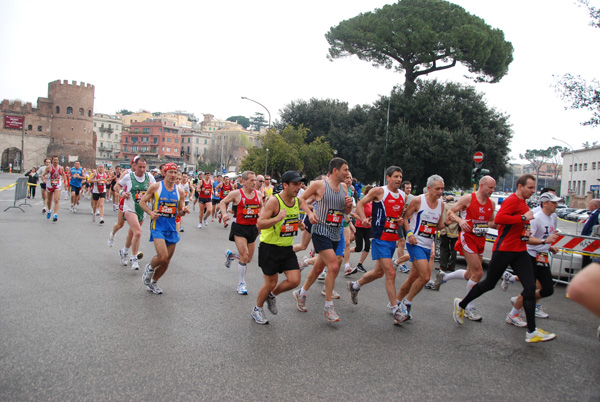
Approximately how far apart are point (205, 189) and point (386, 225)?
10868mm

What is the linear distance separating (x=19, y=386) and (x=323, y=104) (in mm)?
49267

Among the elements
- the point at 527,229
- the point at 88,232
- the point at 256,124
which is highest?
the point at 256,124

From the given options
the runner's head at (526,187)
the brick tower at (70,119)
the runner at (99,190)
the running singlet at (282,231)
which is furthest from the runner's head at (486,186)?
the brick tower at (70,119)

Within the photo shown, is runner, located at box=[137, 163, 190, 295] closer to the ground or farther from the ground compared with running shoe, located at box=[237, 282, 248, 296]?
farther from the ground

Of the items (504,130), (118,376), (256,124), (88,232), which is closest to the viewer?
(118,376)

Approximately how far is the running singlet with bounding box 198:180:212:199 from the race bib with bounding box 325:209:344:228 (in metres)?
10.6

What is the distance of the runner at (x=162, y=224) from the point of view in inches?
252

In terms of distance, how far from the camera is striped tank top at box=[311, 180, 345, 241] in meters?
5.79

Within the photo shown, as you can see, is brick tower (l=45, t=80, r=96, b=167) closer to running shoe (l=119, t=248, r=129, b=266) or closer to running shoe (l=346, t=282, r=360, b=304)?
running shoe (l=119, t=248, r=129, b=266)

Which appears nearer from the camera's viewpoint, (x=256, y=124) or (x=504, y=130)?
(x=504, y=130)

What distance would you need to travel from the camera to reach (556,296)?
8023 mm

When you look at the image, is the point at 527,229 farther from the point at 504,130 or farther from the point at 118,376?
the point at 504,130

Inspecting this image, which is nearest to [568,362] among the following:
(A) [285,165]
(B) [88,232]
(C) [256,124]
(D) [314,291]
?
(D) [314,291]

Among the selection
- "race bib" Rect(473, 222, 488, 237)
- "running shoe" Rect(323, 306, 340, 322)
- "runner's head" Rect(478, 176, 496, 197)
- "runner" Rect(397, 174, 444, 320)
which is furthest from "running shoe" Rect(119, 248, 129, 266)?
"runner's head" Rect(478, 176, 496, 197)
